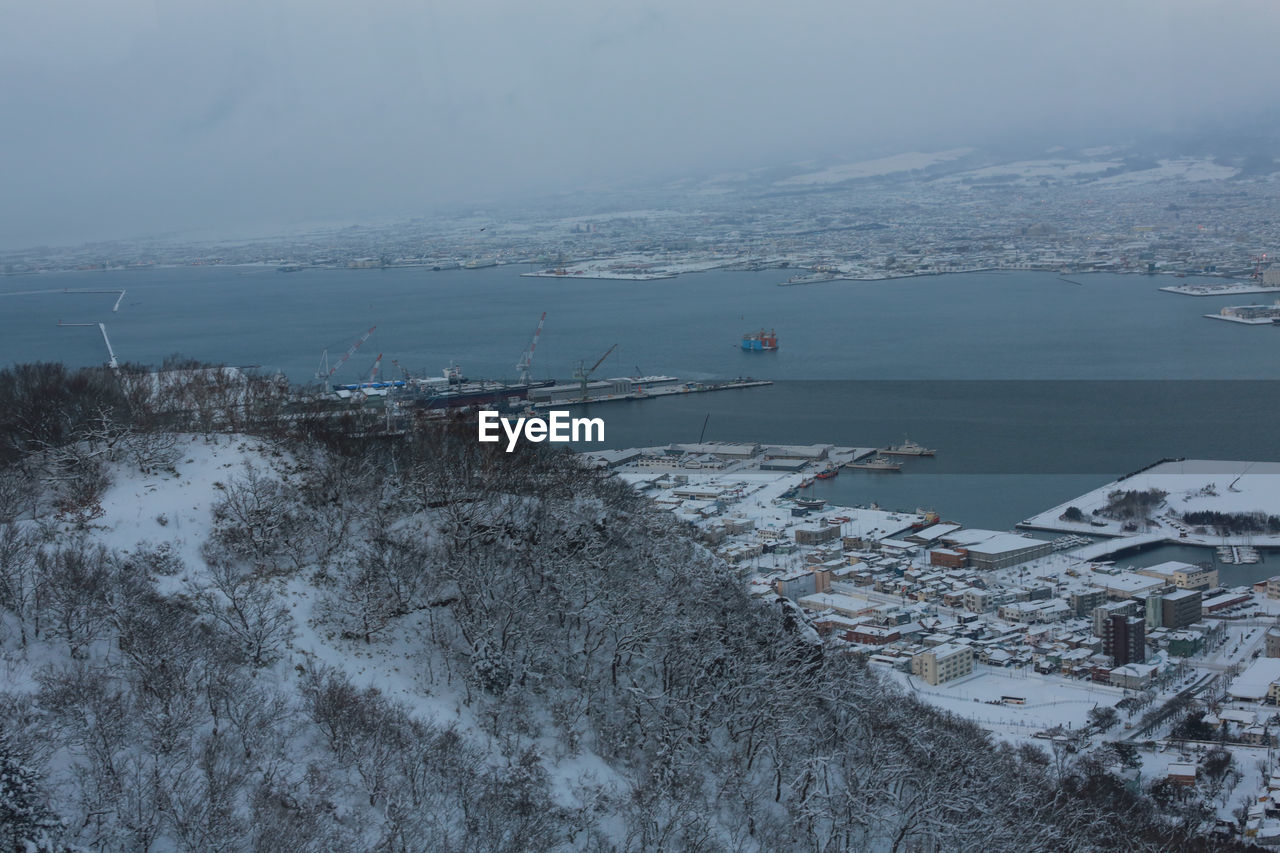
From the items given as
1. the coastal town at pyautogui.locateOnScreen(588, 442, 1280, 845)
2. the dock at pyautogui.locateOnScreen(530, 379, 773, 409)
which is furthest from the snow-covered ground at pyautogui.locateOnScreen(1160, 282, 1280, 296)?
the coastal town at pyautogui.locateOnScreen(588, 442, 1280, 845)

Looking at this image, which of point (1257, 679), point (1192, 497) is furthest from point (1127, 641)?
point (1192, 497)

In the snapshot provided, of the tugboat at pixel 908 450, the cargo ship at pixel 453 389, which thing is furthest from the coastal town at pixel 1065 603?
the cargo ship at pixel 453 389

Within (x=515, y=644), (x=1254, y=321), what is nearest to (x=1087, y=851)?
(x=515, y=644)

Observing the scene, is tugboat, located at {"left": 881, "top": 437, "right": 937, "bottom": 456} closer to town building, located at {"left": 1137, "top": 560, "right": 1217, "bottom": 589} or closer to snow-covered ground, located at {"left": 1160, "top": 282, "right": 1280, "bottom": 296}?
town building, located at {"left": 1137, "top": 560, "right": 1217, "bottom": 589}

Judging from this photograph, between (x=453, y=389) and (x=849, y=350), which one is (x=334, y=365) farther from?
(x=849, y=350)

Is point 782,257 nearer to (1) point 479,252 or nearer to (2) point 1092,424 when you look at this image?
(1) point 479,252

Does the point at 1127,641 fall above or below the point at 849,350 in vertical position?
below
